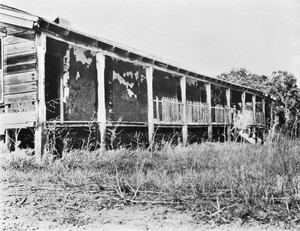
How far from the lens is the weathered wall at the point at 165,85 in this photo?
1508cm

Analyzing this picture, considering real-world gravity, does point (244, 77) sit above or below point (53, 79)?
above

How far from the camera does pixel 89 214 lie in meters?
3.77

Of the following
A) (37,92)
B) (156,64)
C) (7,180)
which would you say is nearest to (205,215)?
(7,180)

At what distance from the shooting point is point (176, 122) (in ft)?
41.5

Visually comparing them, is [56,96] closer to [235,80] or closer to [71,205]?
[71,205]

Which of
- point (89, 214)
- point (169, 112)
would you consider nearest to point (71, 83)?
point (169, 112)

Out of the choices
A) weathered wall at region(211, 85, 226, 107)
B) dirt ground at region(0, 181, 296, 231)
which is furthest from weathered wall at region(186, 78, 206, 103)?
dirt ground at region(0, 181, 296, 231)

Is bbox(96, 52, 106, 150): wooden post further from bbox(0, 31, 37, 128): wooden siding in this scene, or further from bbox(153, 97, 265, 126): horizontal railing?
bbox(153, 97, 265, 126): horizontal railing

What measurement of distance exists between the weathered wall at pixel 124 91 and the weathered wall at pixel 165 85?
76 centimetres

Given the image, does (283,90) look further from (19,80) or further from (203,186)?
(203,186)

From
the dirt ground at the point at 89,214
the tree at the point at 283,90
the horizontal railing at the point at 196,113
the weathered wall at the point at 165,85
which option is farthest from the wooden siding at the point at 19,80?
the tree at the point at 283,90

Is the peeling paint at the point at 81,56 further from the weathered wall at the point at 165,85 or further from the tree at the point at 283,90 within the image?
the tree at the point at 283,90

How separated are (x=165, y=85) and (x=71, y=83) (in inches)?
245

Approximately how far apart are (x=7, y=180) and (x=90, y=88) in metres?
6.13
